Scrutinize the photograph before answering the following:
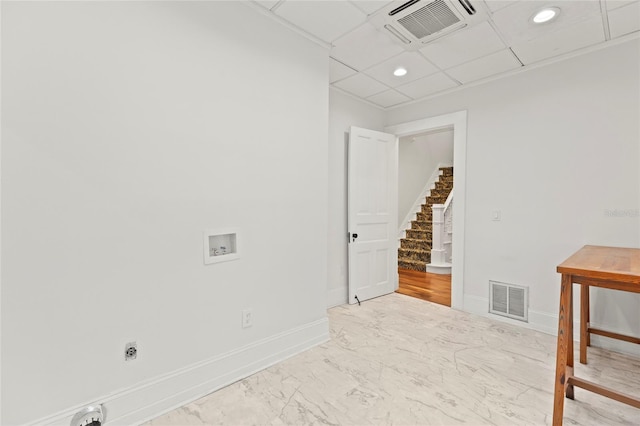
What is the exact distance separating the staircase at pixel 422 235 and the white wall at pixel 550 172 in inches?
89.1

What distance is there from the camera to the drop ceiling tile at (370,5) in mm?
1990

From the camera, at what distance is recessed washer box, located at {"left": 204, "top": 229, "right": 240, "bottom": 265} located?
74.7 inches

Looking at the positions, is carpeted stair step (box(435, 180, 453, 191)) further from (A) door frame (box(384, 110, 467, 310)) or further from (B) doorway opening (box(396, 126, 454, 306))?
(A) door frame (box(384, 110, 467, 310))

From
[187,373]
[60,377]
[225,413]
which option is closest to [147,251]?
[60,377]

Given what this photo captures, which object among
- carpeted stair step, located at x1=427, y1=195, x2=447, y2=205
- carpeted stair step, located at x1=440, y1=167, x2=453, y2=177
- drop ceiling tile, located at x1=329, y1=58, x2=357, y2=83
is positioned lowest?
carpeted stair step, located at x1=427, y1=195, x2=447, y2=205

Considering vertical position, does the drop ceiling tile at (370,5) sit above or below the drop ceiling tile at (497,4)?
above

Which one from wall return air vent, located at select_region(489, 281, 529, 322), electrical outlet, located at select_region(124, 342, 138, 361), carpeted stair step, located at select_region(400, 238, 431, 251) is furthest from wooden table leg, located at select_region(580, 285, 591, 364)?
carpeted stair step, located at select_region(400, 238, 431, 251)

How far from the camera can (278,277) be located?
2299 mm

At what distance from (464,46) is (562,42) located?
800 mm

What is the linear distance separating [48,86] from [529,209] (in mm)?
3771

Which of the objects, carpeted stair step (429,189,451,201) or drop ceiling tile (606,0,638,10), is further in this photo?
carpeted stair step (429,189,451,201)

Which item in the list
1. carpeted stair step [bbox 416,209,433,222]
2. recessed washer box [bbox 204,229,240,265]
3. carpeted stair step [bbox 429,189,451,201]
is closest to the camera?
recessed washer box [bbox 204,229,240,265]

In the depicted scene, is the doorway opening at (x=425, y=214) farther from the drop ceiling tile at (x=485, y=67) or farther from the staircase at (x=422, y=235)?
the drop ceiling tile at (x=485, y=67)

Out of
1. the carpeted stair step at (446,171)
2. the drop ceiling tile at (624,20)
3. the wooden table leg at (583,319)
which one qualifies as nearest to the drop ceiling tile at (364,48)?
the drop ceiling tile at (624,20)
